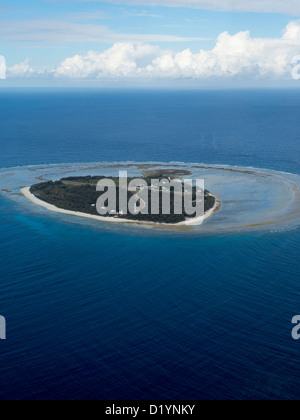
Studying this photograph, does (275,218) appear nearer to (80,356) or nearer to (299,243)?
(299,243)

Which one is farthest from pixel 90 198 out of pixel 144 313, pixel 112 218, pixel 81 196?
pixel 144 313

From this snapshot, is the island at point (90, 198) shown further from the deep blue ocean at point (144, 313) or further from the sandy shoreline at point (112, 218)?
the deep blue ocean at point (144, 313)

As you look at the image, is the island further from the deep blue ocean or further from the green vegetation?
the deep blue ocean

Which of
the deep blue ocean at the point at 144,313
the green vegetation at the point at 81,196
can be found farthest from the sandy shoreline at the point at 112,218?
Result: the deep blue ocean at the point at 144,313

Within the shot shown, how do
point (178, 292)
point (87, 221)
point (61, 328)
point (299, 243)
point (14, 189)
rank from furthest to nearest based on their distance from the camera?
point (14, 189), point (87, 221), point (299, 243), point (178, 292), point (61, 328)

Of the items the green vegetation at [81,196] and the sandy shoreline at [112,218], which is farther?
the green vegetation at [81,196]

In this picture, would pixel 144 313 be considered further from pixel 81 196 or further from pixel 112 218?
pixel 81 196

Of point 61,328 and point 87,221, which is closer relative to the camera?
point 61,328

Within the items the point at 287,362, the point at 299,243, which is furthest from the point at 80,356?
the point at 299,243
